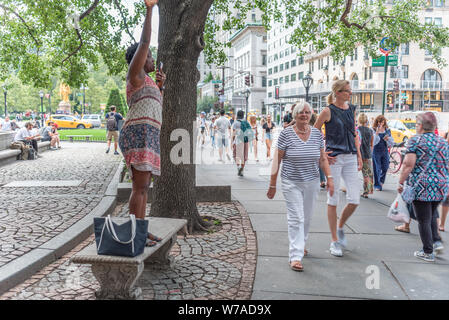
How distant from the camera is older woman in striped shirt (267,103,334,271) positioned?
4.50 meters

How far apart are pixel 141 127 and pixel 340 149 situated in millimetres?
2471

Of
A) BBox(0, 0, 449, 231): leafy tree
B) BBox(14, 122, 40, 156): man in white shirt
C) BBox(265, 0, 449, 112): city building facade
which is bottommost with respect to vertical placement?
BBox(14, 122, 40, 156): man in white shirt

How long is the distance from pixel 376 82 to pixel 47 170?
160 feet

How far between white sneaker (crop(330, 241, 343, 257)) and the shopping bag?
2.47m

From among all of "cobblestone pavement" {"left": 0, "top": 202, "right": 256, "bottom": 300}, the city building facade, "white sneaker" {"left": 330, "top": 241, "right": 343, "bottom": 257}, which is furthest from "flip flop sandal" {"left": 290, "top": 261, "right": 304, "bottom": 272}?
the city building facade

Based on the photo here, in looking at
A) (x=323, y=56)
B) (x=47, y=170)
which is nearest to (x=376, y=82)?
(x=323, y=56)

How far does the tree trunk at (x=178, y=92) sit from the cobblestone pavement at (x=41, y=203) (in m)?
1.53

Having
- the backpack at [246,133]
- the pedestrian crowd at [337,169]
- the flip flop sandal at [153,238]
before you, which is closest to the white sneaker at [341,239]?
the pedestrian crowd at [337,169]

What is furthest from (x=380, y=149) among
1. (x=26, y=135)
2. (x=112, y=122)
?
(x=26, y=135)

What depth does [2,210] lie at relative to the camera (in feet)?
22.7

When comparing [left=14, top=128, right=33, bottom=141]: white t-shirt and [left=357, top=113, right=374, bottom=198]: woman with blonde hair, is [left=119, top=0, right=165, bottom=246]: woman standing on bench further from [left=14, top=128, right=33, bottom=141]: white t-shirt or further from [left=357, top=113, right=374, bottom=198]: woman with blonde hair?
[left=14, top=128, right=33, bottom=141]: white t-shirt

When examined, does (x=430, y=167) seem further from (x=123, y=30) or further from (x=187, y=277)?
(x=123, y=30)

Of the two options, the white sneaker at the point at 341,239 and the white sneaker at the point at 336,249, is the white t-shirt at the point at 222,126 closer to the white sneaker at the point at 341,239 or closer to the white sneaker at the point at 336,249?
the white sneaker at the point at 341,239
